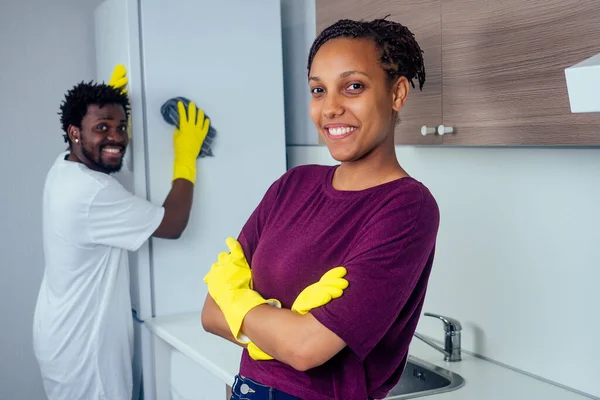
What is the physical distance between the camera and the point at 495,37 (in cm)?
141

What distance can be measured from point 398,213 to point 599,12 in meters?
0.46

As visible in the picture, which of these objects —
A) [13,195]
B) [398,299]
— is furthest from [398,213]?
[13,195]

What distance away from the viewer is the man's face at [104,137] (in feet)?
7.72

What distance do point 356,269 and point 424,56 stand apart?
2.16ft

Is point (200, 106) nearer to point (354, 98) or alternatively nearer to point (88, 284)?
point (88, 284)

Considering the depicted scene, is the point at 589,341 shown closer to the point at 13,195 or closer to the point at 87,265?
the point at 87,265

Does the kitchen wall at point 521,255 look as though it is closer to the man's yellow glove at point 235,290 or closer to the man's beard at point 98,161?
the man's yellow glove at point 235,290

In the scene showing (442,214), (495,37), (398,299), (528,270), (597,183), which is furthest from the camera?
(442,214)

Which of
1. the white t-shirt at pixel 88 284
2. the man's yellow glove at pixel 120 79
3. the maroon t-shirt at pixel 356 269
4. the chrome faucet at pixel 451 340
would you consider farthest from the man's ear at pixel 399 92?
the man's yellow glove at pixel 120 79

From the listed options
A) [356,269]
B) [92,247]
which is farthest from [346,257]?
[92,247]

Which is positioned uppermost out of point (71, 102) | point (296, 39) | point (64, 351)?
point (296, 39)

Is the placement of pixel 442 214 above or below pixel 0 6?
below

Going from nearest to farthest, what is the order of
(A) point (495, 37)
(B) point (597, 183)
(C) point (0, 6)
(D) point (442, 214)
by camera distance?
1. (A) point (495, 37)
2. (B) point (597, 183)
3. (D) point (442, 214)
4. (C) point (0, 6)

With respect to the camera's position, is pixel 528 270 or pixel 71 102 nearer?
pixel 528 270
